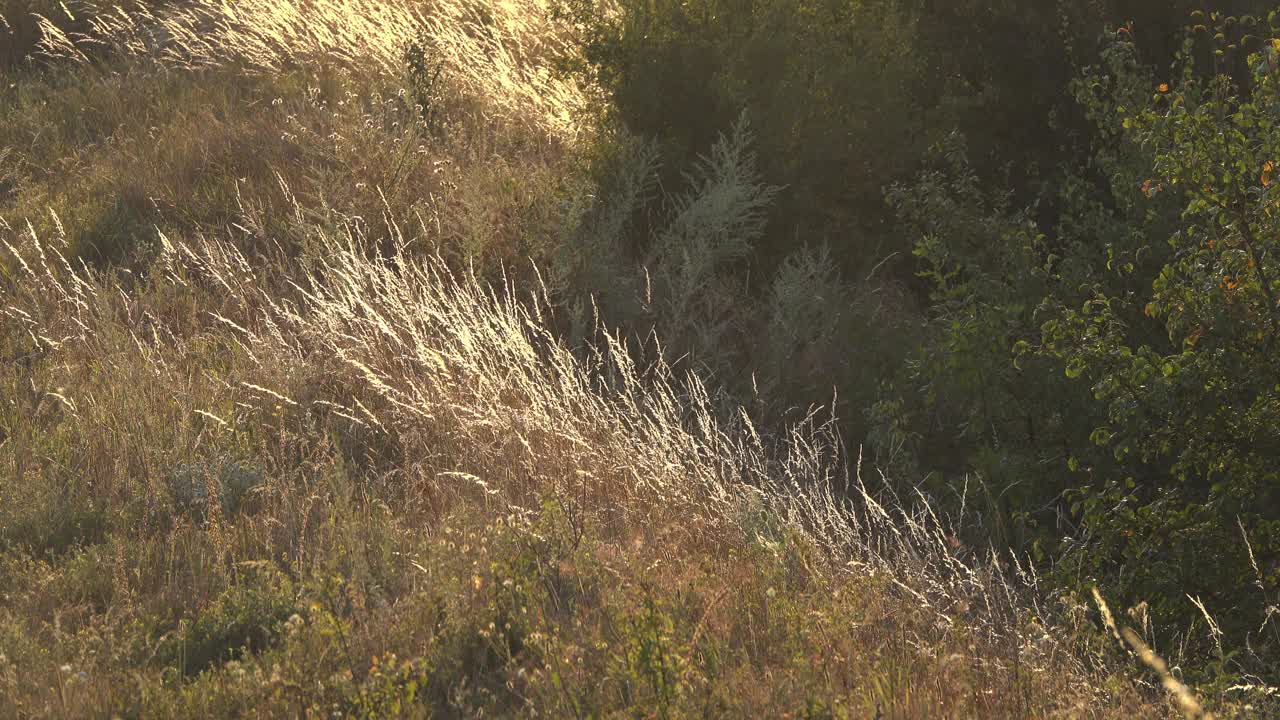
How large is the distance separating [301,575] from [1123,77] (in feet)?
13.5

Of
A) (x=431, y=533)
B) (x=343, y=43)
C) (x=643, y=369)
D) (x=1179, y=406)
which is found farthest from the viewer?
(x=343, y=43)

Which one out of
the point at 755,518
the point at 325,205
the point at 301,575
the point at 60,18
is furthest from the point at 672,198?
the point at 60,18

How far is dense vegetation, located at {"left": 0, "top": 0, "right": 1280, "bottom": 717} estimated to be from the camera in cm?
329

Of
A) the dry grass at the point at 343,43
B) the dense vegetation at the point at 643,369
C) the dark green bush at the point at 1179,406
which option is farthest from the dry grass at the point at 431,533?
the dry grass at the point at 343,43

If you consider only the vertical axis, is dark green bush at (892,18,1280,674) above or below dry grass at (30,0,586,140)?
above

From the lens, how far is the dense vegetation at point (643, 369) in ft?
10.8

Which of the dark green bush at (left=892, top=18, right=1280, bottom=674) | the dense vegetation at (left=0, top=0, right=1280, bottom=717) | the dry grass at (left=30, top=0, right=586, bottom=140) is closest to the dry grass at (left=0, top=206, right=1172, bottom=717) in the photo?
the dense vegetation at (left=0, top=0, right=1280, bottom=717)

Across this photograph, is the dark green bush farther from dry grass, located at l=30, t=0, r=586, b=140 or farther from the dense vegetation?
dry grass, located at l=30, t=0, r=586, b=140

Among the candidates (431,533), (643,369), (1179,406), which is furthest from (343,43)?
(1179,406)

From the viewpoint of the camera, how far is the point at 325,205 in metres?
6.70

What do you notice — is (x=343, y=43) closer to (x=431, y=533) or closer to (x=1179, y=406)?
(x=431, y=533)

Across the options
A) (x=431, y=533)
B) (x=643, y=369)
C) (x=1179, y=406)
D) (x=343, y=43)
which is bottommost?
(x=343, y=43)

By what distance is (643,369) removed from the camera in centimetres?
656

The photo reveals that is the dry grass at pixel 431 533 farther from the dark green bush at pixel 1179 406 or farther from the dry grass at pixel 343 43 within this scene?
the dry grass at pixel 343 43
